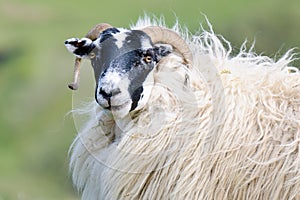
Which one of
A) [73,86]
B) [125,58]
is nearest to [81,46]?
[73,86]

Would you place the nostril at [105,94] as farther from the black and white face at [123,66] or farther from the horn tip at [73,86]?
the horn tip at [73,86]

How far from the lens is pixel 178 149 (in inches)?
186

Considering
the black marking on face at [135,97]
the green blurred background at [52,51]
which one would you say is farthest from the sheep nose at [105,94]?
the green blurred background at [52,51]

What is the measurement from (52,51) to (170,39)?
12222 mm

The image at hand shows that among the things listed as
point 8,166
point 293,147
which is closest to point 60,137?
point 8,166

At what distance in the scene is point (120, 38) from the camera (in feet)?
16.3

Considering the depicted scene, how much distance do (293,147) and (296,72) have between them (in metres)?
0.70

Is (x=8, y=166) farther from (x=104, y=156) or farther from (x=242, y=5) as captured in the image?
(x=104, y=156)

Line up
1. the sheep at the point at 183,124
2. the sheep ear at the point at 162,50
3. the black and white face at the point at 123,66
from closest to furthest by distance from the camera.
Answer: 1. the sheep at the point at 183,124
2. the black and white face at the point at 123,66
3. the sheep ear at the point at 162,50

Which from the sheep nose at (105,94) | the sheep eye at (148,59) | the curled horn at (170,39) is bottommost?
the sheep nose at (105,94)

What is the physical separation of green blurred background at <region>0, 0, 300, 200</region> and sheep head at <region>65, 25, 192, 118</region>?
5.00 metres

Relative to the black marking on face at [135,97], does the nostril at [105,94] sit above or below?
above

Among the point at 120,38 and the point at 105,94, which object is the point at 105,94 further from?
the point at 120,38

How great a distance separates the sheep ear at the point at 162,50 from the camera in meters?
5.04
